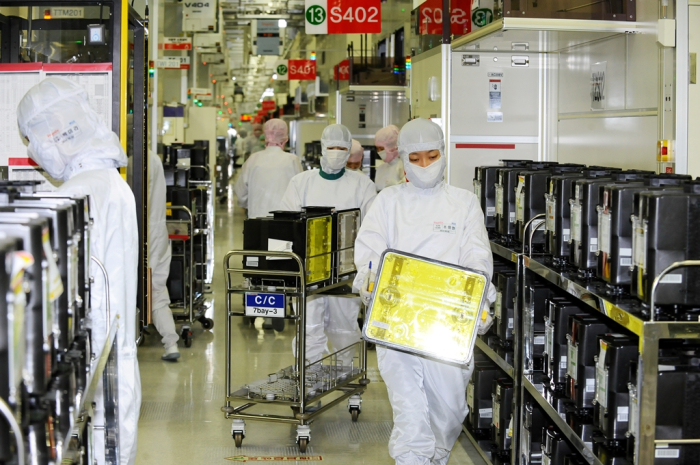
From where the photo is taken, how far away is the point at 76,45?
14.6 feet

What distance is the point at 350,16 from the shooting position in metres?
9.71

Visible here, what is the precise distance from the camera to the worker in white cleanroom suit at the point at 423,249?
3.85 meters

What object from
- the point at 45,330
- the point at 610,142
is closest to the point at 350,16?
the point at 610,142

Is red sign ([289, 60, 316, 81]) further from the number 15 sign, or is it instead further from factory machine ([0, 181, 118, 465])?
factory machine ([0, 181, 118, 465])

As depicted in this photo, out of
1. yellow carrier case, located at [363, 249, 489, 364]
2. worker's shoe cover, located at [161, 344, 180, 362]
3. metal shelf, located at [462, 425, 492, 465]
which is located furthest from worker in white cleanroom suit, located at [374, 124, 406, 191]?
yellow carrier case, located at [363, 249, 489, 364]

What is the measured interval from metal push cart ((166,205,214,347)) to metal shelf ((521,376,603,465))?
172 inches

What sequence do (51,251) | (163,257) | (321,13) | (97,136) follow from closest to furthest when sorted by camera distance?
1. (51,251)
2. (97,136)
3. (163,257)
4. (321,13)

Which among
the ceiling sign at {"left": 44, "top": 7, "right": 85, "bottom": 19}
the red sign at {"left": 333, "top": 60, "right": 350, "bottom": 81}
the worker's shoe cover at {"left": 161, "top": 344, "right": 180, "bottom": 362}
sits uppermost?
the red sign at {"left": 333, "top": 60, "right": 350, "bottom": 81}

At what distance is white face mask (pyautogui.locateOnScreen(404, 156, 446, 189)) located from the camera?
3959mm

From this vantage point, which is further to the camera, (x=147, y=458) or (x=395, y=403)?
(x=147, y=458)

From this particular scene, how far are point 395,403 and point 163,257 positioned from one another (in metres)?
3.53

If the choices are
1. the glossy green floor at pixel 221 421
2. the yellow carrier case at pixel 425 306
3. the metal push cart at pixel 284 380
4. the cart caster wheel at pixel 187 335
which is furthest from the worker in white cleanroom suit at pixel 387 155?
the yellow carrier case at pixel 425 306

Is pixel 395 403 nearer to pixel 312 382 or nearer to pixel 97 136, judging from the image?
pixel 312 382

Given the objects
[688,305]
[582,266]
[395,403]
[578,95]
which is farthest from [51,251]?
[578,95]
